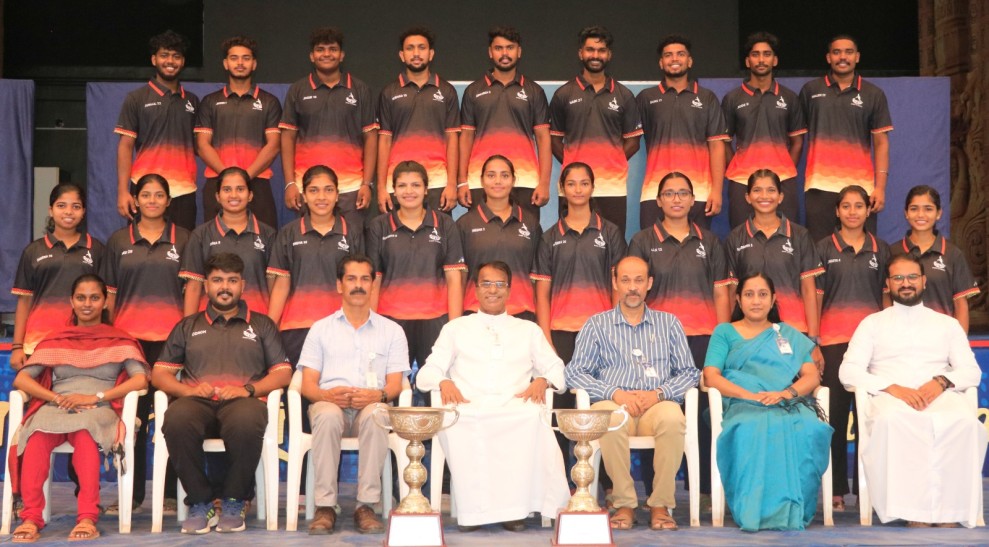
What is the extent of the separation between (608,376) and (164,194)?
2.52m

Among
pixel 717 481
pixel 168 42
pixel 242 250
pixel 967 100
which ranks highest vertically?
pixel 967 100

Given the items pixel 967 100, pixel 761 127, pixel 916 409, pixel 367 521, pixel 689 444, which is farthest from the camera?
pixel 967 100

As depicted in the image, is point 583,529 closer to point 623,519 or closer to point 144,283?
point 623,519

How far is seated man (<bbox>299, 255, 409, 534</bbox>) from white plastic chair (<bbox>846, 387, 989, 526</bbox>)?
7.25ft

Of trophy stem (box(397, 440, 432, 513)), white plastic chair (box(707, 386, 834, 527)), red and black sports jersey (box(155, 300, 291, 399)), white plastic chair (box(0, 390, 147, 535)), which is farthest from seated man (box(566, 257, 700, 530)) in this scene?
white plastic chair (box(0, 390, 147, 535))

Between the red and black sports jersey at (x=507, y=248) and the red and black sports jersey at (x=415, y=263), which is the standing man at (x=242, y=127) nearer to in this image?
the red and black sports jersey at (x=415, y=263)

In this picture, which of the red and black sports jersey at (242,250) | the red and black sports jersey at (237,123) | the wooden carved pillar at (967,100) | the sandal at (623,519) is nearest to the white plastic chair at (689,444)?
the sandal at (623,519)

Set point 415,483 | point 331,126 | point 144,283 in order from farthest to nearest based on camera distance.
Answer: point 331,126, point 144,283, point 415,483

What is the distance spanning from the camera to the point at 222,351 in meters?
5.36

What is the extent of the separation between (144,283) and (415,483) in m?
2.12

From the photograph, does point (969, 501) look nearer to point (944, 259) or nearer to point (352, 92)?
point (944, 259)

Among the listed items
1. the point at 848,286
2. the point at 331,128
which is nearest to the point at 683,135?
the point at 848,286

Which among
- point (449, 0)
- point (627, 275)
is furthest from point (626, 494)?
point (449, 0)

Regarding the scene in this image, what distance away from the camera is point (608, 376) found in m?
5.43
